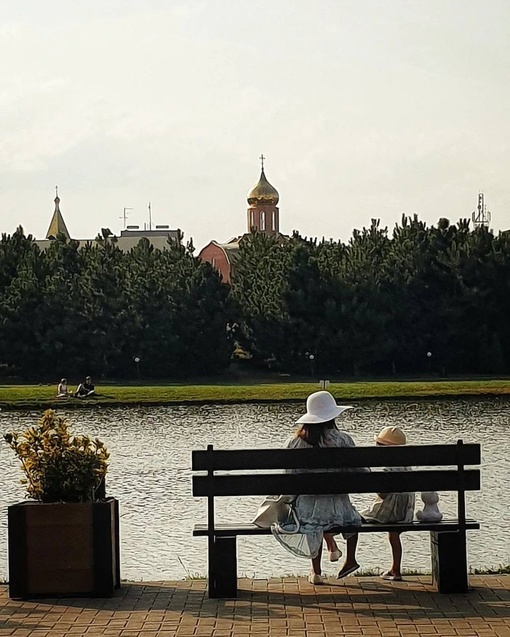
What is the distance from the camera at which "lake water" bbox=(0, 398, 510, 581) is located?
11312 millimetres

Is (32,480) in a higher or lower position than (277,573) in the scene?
higher

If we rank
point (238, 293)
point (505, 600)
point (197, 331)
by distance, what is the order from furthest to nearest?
point (238, 293) < point (197, 331) < point (505, 600)

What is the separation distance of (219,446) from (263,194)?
3535 inches

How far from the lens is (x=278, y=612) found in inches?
307

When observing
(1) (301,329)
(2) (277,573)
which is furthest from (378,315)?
(2) (277,573)

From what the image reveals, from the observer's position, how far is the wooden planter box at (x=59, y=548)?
324 inches

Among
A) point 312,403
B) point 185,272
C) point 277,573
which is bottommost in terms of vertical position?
point 277,573

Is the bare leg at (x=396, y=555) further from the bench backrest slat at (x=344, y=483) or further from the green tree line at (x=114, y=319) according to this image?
the green tree line at (x=114, y=319)

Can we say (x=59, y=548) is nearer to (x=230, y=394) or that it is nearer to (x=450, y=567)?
(x=450, y=567)

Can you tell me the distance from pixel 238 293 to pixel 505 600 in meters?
62.0

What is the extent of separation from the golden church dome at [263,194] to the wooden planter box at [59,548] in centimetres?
10560

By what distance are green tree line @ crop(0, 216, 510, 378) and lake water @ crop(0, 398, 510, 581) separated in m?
23.1

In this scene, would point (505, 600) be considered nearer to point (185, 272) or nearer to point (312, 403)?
point (312, 403)

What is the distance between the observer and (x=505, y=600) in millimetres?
7984
